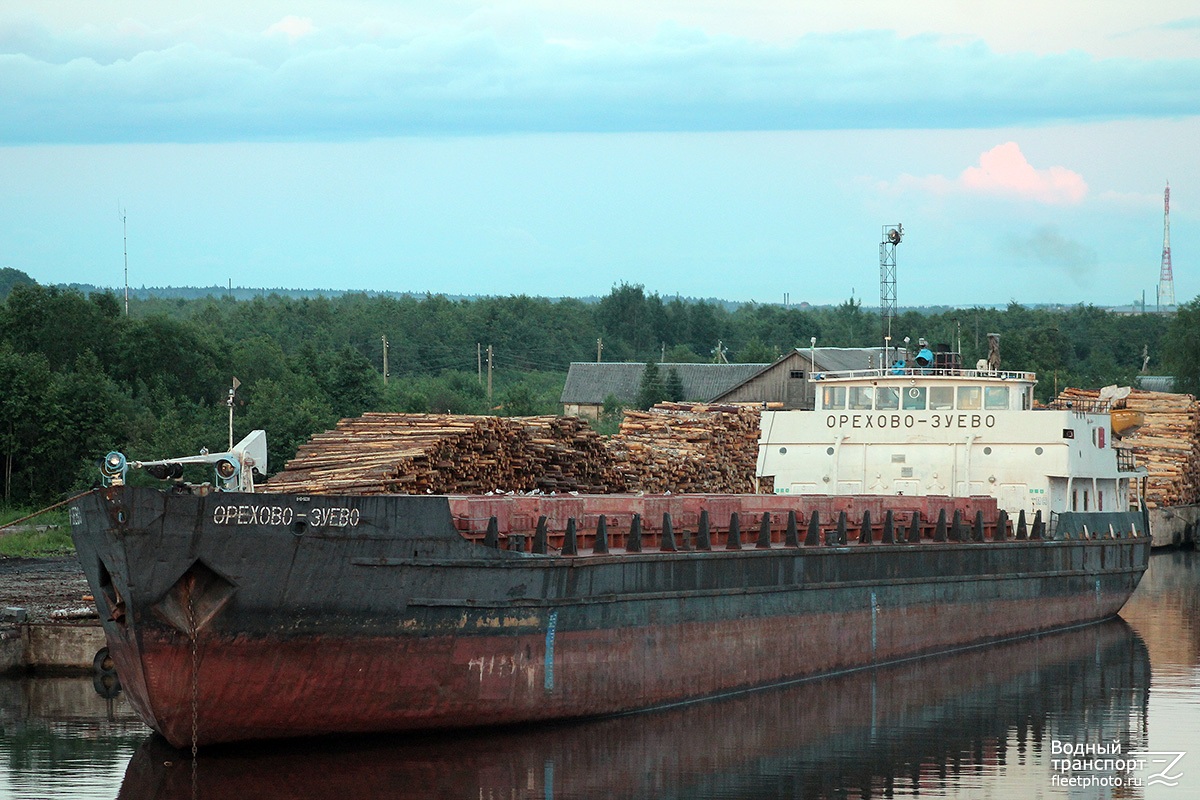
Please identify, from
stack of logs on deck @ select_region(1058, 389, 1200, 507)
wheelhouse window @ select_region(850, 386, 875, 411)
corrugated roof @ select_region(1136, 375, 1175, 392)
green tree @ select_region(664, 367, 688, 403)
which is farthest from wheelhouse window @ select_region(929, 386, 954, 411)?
corrugated roof @ select_region(1136, 375, 1175, 392)

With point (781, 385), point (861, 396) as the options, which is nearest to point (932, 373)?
point (861, 396)

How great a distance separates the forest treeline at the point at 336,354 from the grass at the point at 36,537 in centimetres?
126

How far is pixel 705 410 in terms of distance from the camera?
44750 mm

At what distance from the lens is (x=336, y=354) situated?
5719 cm

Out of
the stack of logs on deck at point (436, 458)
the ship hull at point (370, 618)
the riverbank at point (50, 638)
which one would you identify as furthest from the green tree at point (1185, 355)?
the riverbank at point (50, 638)

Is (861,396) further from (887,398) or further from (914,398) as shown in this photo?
(914,398)

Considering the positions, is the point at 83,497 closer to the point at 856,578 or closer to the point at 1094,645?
the point at 856,578

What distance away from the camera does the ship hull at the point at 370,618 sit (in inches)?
643

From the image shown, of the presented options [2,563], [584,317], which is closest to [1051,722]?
[2,563]

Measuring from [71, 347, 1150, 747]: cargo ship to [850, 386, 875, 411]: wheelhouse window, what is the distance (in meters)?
6.79

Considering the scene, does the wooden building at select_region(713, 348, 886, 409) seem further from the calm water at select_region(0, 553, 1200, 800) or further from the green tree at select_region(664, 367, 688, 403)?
the calm water at select_region(0, 553, 1200, 800)

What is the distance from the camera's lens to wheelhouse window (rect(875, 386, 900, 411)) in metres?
29.6

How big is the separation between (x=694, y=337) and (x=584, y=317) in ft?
29.2

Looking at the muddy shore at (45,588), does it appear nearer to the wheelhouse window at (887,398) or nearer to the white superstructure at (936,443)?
the white superstructure at (936,443)
